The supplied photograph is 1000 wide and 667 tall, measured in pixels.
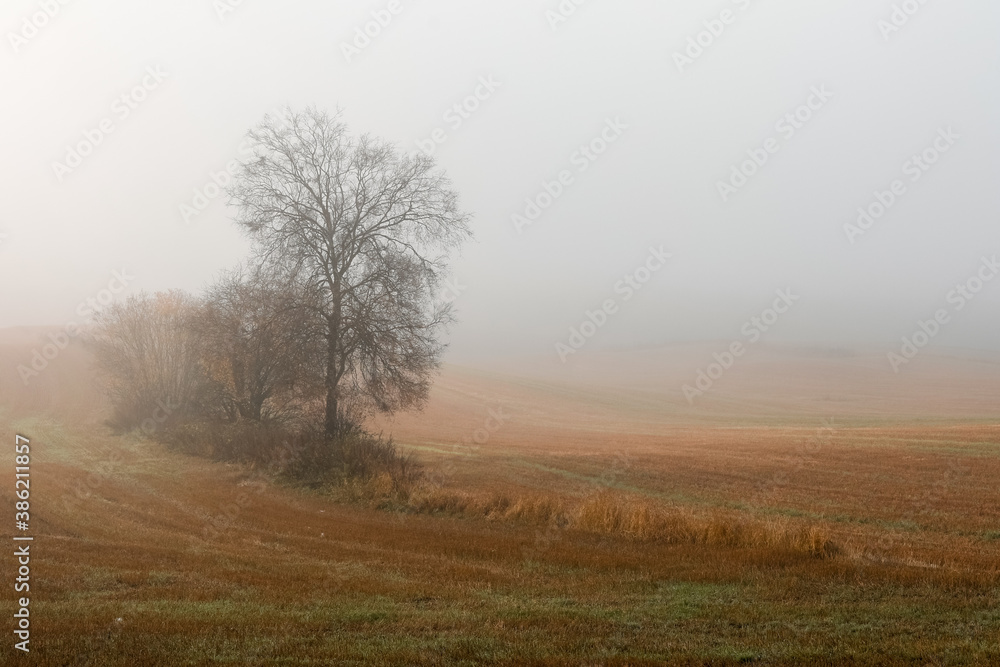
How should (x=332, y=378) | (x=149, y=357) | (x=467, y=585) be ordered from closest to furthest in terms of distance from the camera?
(x=467, y=585) → (x=332, y=378) → (x=149, y=357)

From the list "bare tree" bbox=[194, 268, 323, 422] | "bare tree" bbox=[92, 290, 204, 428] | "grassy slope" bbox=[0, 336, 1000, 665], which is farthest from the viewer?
"bare tree" bbox=[92, 290, 204, 428]

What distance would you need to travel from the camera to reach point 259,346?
80.3 feet

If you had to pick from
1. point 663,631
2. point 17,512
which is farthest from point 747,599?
point 17,512

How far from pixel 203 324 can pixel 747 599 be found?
25052mm

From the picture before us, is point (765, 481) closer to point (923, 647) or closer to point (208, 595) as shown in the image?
point (923, 647)

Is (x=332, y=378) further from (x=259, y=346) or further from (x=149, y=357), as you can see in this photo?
(x=149, y=357)

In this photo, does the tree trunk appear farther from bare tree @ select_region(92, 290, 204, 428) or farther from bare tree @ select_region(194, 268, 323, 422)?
bare tree @ select_region(92, 290, 204, 428)

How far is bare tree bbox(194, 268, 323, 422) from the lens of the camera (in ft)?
77.6

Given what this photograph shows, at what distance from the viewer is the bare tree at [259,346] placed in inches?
931

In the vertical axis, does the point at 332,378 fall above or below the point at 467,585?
above

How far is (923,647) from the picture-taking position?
20.9 ft

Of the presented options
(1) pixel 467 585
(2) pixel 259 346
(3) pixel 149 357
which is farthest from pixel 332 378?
(3) pixel 149 357

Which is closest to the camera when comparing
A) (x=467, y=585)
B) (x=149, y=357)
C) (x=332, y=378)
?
(x=467, y=585)

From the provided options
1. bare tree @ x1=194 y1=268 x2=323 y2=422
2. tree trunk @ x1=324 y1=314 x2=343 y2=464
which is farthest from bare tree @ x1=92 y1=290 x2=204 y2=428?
tree trunk @ x1=324 y1=314 x2=343 y2=464
